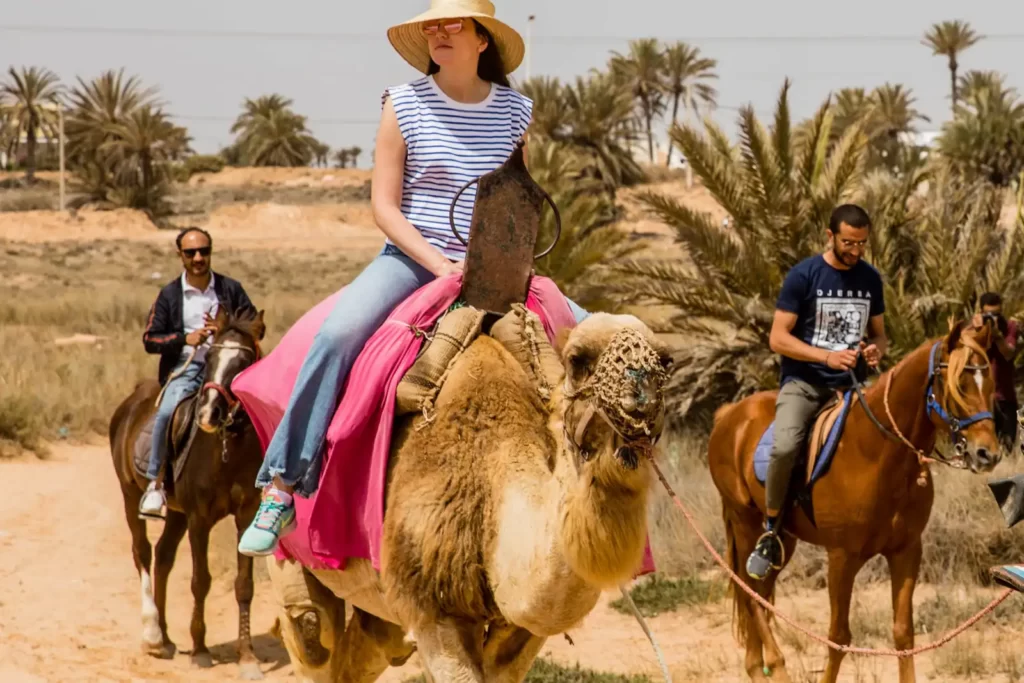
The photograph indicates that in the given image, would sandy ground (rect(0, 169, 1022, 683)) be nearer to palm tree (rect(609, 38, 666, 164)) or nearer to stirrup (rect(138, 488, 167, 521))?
stirrup (rect(138, 488, 167, 521))

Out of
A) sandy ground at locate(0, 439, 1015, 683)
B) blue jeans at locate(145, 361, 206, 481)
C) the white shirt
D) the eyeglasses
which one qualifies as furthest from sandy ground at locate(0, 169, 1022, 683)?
the eyeglasses

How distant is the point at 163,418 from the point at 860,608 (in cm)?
516

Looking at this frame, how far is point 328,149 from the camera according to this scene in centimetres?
9775

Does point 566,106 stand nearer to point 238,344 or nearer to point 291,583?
point 238,344

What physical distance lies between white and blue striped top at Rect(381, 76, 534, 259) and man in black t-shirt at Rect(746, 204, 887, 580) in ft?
10.4

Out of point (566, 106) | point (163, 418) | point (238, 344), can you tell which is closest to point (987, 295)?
point (238, 344)

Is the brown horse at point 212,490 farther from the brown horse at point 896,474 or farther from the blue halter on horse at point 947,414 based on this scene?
the blue halter on horse at point 947,414

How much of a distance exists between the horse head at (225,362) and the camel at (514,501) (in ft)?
11.3

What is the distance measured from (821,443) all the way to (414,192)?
368cm

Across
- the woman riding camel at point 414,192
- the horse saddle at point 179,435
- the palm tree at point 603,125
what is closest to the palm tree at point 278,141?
the palm tree at point 603,125

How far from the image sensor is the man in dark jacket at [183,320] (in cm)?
980

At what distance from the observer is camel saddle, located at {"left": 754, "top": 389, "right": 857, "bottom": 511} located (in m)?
8.12

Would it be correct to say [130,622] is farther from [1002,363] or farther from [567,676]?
[1002,363]

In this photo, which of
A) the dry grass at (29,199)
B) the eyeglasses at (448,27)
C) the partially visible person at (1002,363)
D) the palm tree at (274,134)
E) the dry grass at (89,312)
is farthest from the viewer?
the palm tree at (274,134)
